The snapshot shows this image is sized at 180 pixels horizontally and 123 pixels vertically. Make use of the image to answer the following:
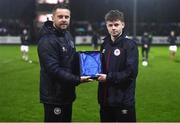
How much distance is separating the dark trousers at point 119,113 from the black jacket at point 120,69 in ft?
0.29

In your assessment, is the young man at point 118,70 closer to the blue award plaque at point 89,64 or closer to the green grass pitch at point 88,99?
the blue award plaque at point 89,64

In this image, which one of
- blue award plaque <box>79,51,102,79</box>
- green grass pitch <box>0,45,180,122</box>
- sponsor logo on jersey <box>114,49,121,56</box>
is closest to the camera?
blue award plaque <box>79,51,102,79</box>

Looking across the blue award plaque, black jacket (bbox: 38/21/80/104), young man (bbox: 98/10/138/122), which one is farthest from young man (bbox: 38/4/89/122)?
young man (bbox: 98/10/138/122)

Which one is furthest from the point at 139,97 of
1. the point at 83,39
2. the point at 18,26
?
the point at 18,26

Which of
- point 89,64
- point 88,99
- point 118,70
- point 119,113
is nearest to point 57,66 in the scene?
point 89,64

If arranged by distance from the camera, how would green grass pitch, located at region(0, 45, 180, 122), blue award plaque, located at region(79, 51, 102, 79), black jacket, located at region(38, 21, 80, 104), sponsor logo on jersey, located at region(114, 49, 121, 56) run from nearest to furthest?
1. black jacket, located at region(38, 21, 80, 104)
2. blue award plaque, located at region(79, 51, 102, 79)
3. sponsor logo on jersey, located at region(114, 49, 121, 56)
4. green grass pitch, located at region(0, 45, 180, 122)

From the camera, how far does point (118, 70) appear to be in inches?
243

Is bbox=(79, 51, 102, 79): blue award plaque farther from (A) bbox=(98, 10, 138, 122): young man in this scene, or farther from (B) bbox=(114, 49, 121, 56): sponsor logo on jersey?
(B) bbox=(114, 49, 121, 56): sponsor logo on jersey

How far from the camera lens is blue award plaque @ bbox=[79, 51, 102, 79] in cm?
603

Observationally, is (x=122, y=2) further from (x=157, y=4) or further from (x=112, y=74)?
(x=112, y=74)

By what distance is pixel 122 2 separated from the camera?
64.2 m

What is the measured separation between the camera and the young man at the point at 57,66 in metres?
5.93

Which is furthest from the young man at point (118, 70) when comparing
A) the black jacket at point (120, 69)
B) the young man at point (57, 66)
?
the young man at point (57, 66)

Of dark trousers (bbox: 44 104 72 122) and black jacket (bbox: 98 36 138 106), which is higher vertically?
black jacket (bbox: 98 36 138 106)
